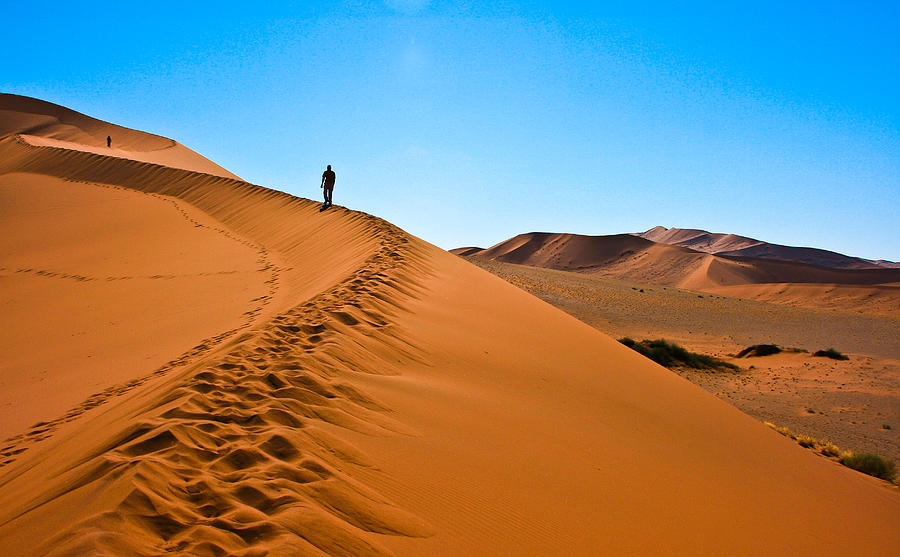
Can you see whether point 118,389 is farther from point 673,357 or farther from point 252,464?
point 673,357

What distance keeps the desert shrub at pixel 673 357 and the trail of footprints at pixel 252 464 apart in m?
13.0

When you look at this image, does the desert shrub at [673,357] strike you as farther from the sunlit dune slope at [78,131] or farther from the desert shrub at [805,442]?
the sunlit dune slope at [78,131]

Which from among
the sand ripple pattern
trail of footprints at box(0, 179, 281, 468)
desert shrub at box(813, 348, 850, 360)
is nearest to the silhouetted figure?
trail of footprints at box(0, 179, 281, 468)

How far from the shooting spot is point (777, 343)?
21.3 metres

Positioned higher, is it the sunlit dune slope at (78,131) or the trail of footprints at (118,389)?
the sunlit dune slope at (78,131)

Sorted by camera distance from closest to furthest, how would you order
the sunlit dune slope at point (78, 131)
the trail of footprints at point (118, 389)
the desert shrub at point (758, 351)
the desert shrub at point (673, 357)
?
the trail of footprints at point (118, 389), the desert shrub at point (673, 357), the desert shrub at point (758, 351), the sunlit dune slope at point (78, 131)

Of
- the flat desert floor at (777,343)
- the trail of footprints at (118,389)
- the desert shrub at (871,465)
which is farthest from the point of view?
the flat desert floor at (777,343)

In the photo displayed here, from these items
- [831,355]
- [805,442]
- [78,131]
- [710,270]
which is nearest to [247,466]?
[805,442]

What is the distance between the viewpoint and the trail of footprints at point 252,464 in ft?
7.28

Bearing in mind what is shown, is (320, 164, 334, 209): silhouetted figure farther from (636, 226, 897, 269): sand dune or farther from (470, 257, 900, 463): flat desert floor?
(636, 226, 897, 269): sand dune

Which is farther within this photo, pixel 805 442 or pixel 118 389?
pixel 805 442

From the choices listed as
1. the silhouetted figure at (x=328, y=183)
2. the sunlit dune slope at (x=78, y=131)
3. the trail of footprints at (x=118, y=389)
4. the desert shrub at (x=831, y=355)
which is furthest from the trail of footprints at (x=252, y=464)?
the sunlit dune slope at (x=78, y=131)

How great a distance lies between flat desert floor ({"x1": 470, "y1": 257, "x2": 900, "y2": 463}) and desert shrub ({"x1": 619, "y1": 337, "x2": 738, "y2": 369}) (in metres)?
0.50

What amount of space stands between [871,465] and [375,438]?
26.1 feet
